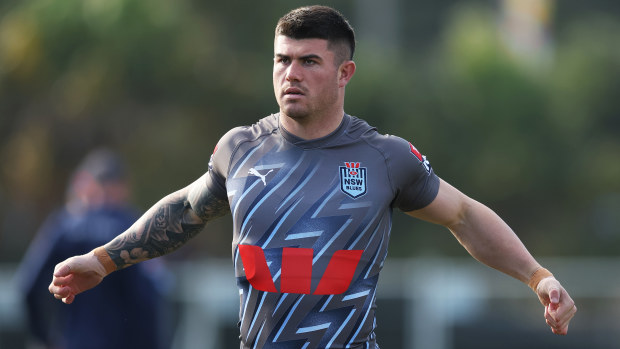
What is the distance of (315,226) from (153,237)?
942 mm

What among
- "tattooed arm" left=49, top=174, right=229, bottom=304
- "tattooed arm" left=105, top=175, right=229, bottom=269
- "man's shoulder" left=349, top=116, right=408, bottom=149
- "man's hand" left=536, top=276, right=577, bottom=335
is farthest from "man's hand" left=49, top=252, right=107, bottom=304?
"man's hand" left=536, top=276, right=577, bottom=335

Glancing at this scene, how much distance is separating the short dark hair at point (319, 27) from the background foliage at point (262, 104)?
18252mm

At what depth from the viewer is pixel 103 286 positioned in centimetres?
825

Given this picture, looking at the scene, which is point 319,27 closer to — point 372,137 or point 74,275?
point 372,137

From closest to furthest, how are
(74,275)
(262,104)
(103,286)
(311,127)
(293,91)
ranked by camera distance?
(293,91), (311,127), (74,275), (103,286), (262,104)

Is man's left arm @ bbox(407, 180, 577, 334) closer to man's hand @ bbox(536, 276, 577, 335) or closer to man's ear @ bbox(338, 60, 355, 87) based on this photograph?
man's hand @ bbox(536, 276, 577, 335)

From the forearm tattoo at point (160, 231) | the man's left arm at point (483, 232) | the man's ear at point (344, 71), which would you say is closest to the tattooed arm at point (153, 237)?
the forearm tattoo at point (160, 231)

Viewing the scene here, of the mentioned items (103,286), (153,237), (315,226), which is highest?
(315,226)

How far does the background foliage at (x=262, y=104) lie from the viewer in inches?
901

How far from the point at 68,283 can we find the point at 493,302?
1074cm

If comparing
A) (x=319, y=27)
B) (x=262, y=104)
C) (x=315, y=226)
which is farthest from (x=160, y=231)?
(x=262, y=104)

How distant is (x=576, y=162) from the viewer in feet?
91.8

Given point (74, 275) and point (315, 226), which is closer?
point (315, 226)

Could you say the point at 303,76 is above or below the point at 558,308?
above
